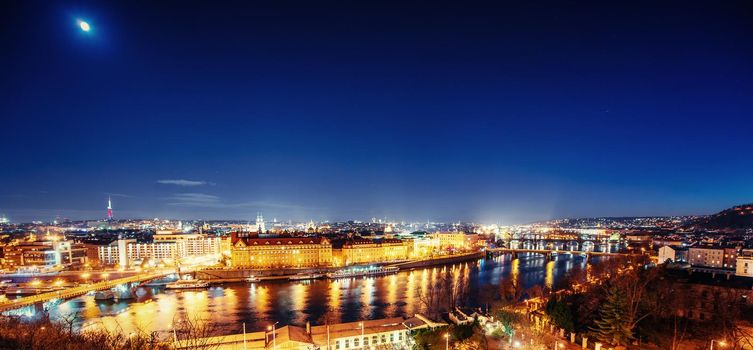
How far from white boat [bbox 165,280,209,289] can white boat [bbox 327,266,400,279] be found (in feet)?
30.8

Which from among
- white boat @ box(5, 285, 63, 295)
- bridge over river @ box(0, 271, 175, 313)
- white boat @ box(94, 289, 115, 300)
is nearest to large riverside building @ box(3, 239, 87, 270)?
white boat @ box(5, 285, 63, 295)

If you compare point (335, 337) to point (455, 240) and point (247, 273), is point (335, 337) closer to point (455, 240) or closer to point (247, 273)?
point (247, 273)

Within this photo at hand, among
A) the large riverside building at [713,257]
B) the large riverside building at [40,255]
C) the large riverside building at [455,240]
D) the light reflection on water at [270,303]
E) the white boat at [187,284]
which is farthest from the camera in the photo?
the large riverside building at [455,240]

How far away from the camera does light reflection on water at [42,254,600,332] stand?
1780cm

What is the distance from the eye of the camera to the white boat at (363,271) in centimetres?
3185

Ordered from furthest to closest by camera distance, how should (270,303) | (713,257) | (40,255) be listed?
(40,255), (713,257), (270,303)

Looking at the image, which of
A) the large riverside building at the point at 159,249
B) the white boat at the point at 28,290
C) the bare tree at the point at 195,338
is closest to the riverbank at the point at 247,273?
the white boat at the point at 28,290

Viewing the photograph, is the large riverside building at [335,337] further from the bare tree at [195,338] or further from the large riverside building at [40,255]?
the large riverside building at [40,255]

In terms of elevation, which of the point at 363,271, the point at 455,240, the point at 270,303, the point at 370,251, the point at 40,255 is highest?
the point at 40,255

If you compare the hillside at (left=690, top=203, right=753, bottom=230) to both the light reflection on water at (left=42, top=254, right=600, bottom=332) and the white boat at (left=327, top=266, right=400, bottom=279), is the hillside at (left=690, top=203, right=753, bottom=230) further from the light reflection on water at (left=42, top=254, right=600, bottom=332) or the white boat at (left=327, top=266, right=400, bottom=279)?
the white boat at (left=327, top=266, right=400, bottom=279)

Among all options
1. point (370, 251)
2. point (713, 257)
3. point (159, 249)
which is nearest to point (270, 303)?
point (370, 251)

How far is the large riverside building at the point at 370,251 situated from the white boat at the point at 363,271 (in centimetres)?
273

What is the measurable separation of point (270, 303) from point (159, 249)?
25.8m

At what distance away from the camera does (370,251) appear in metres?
39.7
